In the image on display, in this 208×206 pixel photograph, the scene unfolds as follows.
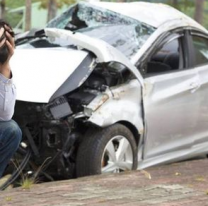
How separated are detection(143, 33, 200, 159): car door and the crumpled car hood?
91cm

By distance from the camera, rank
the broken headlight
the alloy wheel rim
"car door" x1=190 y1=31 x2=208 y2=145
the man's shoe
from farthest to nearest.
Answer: "car door" x1=190 y1=31 x2=208 y2=145
the alloy wheel rim
the broken headlight
the man's shoe

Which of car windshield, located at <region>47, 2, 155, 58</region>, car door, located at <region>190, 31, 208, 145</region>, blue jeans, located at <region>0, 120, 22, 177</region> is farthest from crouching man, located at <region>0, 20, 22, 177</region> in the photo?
car door, located at <region>190, 31, 208, 145</region>

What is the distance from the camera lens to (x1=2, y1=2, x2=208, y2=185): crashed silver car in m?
5.25

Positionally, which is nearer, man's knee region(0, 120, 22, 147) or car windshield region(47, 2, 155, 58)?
man's knee region(0, 120, 22, 147)

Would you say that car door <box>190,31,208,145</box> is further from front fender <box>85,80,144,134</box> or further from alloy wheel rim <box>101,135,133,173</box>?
Answer: alloy wheel rim <box>101,135,133,173</box>

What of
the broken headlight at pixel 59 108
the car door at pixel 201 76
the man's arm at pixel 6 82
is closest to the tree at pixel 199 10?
the car door at pixel 201 76

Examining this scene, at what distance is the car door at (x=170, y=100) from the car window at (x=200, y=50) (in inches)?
7.9

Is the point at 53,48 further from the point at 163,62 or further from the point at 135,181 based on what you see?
the point at 135,181

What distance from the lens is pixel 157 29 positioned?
6406 millimetres

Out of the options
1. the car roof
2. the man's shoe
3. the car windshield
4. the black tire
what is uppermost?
the car roof

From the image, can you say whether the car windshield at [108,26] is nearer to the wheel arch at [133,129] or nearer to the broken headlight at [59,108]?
the wheel arch at [133,129]

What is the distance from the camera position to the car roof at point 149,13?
6.59 meters

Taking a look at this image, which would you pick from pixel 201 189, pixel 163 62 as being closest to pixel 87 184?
pixel 201 189

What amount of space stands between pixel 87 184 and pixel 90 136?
1.86ft
